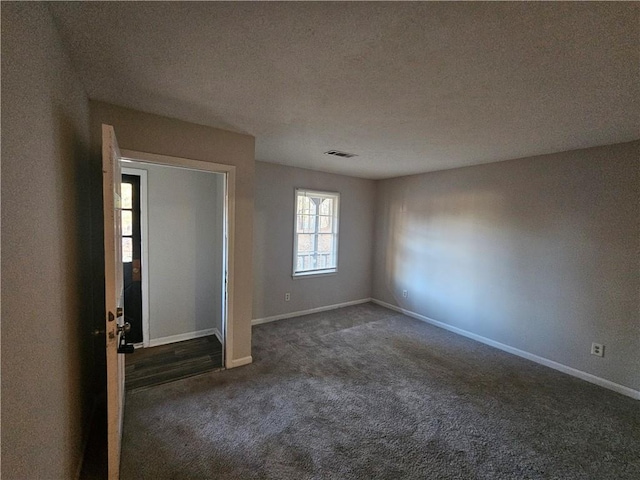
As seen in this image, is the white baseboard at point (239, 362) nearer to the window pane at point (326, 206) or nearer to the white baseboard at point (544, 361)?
the window pane at point (326, 206)

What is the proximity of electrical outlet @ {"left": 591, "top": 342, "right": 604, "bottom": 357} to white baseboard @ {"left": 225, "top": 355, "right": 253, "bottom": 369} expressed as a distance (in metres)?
3.51

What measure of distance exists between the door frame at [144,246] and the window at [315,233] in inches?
79.4

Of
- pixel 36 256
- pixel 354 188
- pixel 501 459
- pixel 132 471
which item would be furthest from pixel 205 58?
pixel 354 188

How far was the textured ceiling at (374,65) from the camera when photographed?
117cm

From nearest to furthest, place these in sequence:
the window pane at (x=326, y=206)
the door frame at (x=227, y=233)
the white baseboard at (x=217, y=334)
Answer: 1. the door frame at (x=227, y=233)
2. the white baseboard at (x=217, y=334)
3. the window pane at (x=326, y=206)

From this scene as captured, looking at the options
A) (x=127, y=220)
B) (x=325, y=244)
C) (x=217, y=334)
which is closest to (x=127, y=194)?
(x=127, y=220)

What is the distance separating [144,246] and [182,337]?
4.10 ft

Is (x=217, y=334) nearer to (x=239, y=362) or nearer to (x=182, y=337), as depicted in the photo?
(x=182, y=337)

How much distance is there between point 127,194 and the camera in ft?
10.4

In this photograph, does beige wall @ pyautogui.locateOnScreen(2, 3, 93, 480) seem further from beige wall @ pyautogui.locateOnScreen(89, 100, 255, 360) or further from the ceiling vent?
the ceiling vent

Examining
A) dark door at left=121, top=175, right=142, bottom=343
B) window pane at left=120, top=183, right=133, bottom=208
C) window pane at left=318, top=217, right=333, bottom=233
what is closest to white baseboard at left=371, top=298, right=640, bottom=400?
window pane at left=318, top=217, right=333, bottom=233

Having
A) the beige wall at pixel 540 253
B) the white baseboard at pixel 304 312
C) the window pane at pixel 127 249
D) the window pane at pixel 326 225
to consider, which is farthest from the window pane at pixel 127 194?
the beige wall at pixel 540 253

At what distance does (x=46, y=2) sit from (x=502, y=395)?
3921mm

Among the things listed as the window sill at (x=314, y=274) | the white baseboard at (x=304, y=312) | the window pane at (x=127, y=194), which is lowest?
the white baseboard at (x=304, y=312)
